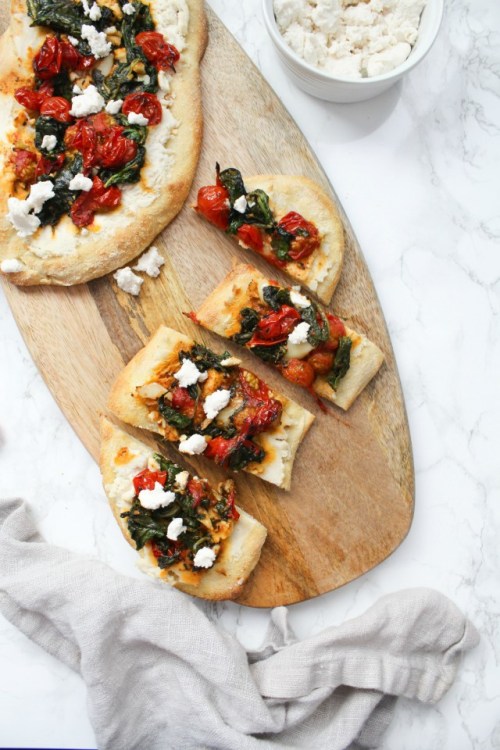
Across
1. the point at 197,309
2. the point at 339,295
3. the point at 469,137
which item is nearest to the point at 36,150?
the point at 197,309

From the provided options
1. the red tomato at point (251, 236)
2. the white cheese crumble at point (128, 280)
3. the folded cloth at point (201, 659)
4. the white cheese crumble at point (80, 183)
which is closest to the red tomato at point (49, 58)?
the white cheese crumble at point (80, 183)

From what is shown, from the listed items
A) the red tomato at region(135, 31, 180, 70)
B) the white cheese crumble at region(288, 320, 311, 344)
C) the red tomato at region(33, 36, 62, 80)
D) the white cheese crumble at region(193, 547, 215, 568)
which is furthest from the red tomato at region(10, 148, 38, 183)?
the white cheese crumble at region(193, 547, 215, 568)

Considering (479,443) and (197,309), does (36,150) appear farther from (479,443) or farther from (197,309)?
(479,443)

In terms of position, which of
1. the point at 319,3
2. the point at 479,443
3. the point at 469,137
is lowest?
the point at 479,443

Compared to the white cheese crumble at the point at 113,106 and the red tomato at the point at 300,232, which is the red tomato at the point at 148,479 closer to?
the red tomato at the point at 300,232

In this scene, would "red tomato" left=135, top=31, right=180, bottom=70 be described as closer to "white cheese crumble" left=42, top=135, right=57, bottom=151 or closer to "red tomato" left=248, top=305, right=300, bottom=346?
"white cheese crumble" left=42, top=135, right=57, bottom=151

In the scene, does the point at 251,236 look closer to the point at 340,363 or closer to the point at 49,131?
the point at 340,363

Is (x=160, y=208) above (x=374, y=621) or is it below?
above
